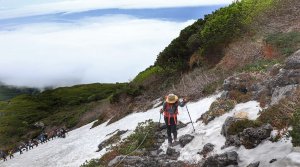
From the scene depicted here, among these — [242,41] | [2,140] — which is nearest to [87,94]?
[2,140]

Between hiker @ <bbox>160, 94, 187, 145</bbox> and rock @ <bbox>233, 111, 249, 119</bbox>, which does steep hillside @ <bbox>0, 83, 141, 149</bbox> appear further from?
rock @ <bbox>233, 111, 249, 119</bbox>

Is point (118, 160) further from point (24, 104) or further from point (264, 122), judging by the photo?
point (24, 104)

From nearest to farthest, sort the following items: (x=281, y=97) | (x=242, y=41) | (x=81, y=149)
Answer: (x=281, y=97), (x=81, y=149), (x=242, y=41)

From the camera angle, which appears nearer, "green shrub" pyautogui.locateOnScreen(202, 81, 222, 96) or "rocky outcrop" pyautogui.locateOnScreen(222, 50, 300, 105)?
"rocky outcrop" pyautogui.locateOnScreen(222, 50, 300, 105)

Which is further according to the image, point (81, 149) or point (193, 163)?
point (81, 149)

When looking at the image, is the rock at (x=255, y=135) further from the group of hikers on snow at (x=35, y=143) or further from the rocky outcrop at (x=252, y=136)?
the group of hikers on snow at (x=35, y=143)

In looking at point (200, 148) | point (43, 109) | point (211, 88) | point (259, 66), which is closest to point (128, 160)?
point (200, 148)

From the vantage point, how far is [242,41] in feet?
121

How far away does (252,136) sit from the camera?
15.5 m

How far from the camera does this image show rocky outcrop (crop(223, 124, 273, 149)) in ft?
49.9

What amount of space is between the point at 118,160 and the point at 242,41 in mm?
21069

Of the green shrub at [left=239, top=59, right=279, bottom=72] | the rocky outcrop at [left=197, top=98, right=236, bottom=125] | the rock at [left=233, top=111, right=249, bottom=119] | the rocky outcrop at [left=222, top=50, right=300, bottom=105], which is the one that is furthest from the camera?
the green shrub at [left=239, top=59, right=279, bottom=72]

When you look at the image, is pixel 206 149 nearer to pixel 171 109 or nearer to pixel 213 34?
pixel 171 109

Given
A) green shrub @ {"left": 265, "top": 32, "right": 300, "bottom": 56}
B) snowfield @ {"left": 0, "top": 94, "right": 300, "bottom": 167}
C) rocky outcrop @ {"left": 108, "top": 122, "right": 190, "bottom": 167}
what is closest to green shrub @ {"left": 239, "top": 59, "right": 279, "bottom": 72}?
green shrub @ {"left": 265, "top": 32, "right": 300, "bottom": 56}
